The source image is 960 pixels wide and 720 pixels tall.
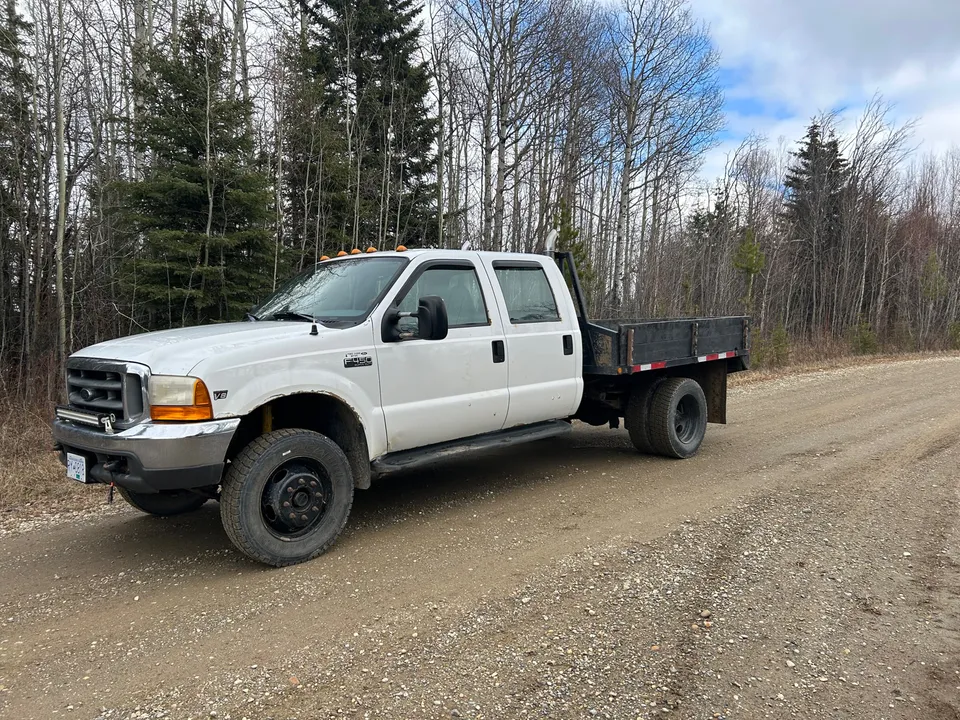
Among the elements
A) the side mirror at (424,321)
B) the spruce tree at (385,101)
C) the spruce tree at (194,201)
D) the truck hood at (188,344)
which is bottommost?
the truck hood at (188,344)

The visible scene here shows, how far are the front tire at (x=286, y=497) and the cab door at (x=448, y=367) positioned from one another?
533 mm

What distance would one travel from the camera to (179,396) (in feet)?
12.1

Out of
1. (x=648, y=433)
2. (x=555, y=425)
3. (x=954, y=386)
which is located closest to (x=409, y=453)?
(x=555, y=425)

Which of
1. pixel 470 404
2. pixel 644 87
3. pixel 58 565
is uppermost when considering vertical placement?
pixel 644 87

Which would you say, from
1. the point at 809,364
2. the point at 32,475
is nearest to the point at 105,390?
the point at 32,475

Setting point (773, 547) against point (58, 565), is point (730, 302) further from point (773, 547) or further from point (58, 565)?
point (58, 565)

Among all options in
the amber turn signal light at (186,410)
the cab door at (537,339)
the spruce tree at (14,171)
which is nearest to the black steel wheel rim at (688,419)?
the cab door at (537,339)

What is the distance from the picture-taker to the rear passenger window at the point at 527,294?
5.63 metres

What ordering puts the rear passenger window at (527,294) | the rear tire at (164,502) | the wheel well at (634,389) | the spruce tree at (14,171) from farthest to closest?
the spruce tree at (14,171) → the wheel well at (634,389) → the rear passenger window at (527,294) → the rear tire at (164,502)

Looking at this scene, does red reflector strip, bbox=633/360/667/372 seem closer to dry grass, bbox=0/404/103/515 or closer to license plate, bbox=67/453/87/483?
license plate, bbox=67/453/87/483

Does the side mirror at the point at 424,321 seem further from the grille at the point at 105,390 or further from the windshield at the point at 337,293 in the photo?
the grille at the point at 105,390

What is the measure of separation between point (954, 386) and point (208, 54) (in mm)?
15164

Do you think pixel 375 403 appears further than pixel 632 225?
No

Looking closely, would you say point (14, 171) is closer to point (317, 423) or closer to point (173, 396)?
point (317, 423)
